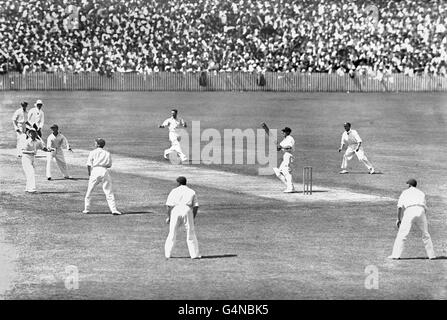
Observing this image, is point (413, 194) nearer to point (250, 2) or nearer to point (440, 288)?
point (440, 288)

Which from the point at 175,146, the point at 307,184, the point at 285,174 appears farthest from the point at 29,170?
the point at 175,146

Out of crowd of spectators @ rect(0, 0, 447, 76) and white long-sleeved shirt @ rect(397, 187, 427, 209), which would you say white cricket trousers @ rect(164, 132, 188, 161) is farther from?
crowd of spectators @ rect(0, 0, 447, 76)

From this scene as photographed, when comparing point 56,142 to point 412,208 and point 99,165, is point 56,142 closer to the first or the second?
point 99,165

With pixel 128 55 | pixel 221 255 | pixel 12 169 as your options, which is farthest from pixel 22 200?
pixel 128 55

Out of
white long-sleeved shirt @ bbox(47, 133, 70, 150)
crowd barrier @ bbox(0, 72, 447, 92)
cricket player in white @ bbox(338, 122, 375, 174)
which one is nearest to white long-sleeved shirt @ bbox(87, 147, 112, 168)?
white long-sleeved shirt @ bbox(47, 133, 70, 150)

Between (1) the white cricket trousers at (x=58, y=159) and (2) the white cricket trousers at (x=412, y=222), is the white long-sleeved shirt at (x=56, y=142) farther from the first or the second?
(2) the white cricket trousers at (x=412, y=222)

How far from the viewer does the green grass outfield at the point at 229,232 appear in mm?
21859

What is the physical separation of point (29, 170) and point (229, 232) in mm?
8674

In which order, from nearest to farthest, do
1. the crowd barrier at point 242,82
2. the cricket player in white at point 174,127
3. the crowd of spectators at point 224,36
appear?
the cricket player in white at point 174,127 → the crowd barrier at point 242,82 → the crowd of spectators at point 224,36

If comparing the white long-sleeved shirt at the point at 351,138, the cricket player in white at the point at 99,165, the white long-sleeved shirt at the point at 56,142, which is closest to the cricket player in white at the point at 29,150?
the white long-sleeved shirt at the point at 56,142

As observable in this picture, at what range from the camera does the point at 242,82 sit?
7331 cm

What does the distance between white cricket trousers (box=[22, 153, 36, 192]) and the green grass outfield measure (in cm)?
45

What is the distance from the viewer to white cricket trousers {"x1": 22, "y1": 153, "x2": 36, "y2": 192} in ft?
109

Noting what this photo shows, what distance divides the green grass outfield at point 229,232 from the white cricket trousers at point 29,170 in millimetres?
449
